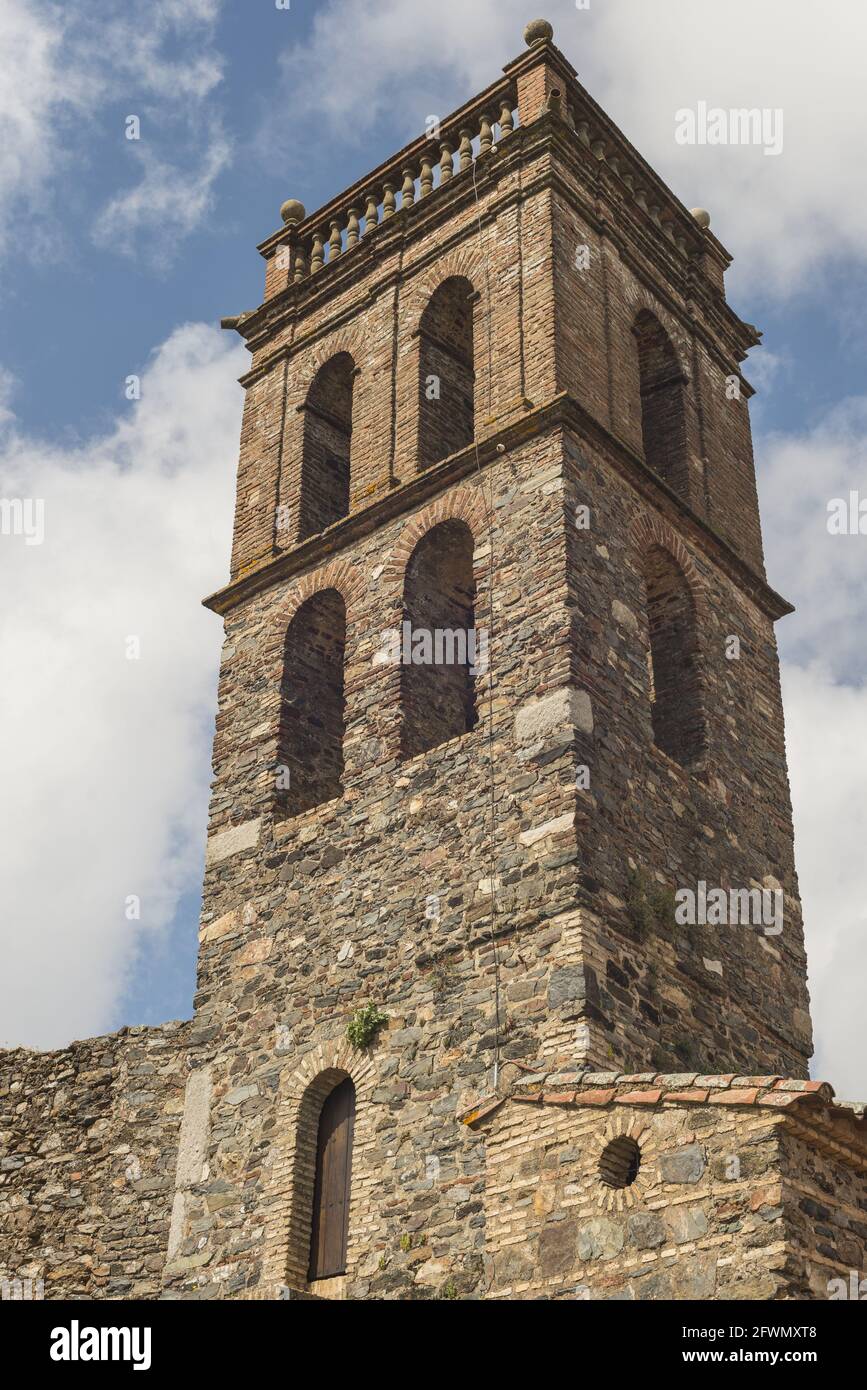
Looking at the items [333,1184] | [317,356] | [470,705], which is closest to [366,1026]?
[333,1184]

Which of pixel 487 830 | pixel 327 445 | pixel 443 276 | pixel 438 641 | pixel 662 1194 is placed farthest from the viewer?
pixel 327 445

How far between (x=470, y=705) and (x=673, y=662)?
185 cm

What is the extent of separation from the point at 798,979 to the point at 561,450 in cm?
489

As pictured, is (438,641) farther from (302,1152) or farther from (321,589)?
(302,1152)

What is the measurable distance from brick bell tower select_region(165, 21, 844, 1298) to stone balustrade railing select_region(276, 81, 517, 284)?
41 mm

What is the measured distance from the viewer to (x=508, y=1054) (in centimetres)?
1119

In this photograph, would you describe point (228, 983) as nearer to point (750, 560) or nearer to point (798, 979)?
point (798, 979)

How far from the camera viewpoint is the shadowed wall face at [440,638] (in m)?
14.0

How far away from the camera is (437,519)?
14.6 meters

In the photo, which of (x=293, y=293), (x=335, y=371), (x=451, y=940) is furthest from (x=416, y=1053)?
(x=293, y=293)

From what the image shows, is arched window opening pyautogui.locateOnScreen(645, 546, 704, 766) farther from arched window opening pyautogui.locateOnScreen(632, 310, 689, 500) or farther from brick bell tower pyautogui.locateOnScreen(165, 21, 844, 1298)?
arched window opening pyautogui.locateOnScreen(632, 310, 689, 500)

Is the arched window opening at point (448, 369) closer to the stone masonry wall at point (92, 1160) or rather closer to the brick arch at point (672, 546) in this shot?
the brick arch at point (672, 546)

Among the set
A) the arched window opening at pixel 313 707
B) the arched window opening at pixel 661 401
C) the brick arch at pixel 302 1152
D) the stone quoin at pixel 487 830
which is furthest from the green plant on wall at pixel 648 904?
the arched window opening at pixel 661 401

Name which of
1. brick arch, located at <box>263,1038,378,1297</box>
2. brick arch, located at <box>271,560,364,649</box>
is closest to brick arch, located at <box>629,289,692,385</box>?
brick arch, located at <box>271,560,364,649</box>
